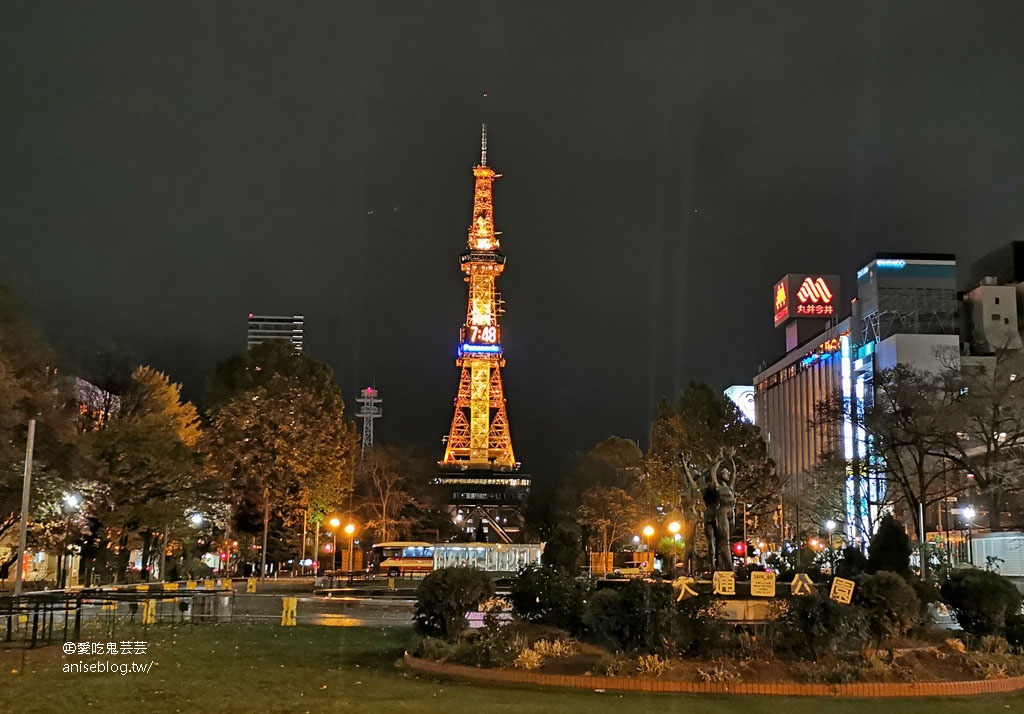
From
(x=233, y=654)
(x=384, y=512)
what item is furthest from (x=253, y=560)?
(x=233, y=654)

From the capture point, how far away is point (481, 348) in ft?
450

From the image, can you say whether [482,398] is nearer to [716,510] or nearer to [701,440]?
[701,440]

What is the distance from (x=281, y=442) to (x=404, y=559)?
45.8 feet

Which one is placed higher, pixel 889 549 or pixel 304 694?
pixel 889 549

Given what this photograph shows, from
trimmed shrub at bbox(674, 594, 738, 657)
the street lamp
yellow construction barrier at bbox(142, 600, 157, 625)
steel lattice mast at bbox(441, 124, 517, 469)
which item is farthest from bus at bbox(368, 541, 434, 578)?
steel lattice mast at bbox(441, 124, 517, 469)

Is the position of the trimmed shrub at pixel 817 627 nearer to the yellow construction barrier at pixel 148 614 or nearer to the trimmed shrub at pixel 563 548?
the trimmed shrub at pixel 563 548

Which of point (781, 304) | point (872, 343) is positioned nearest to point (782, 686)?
point (872, 343)

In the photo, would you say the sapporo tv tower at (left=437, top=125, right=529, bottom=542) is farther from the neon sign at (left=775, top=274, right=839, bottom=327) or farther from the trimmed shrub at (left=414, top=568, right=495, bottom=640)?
the trimmed shrub at (left=414, top=568, right=495, bottom=640)

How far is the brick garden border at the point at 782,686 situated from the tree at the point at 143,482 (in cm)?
3460

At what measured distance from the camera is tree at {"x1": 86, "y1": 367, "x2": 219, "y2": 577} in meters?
44.7

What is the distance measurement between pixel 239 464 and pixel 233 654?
118 ft

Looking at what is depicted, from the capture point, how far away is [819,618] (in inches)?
562

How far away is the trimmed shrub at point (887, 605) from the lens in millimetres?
14570

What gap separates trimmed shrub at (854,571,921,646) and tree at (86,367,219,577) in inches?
1451
